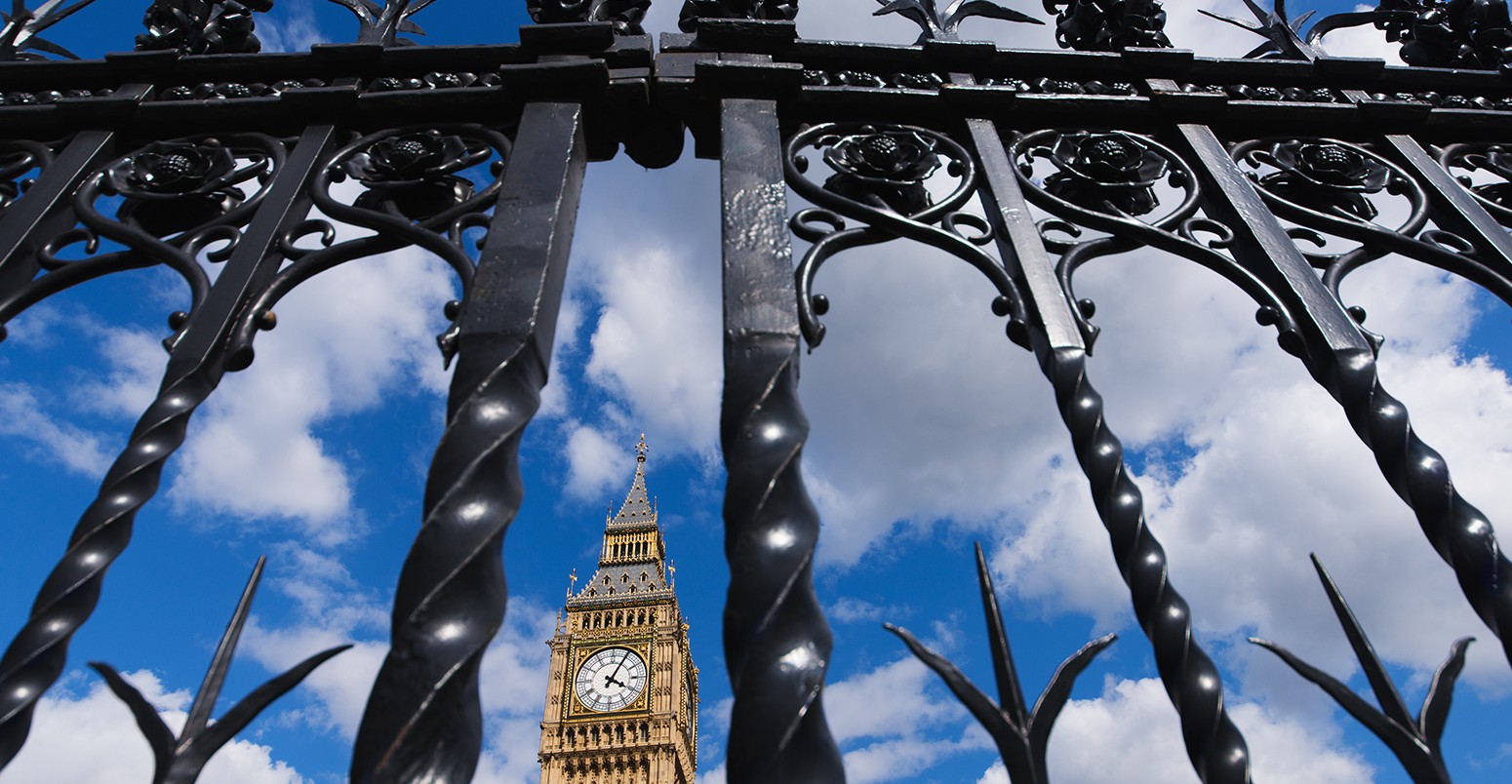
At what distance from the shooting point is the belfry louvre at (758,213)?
1.88m

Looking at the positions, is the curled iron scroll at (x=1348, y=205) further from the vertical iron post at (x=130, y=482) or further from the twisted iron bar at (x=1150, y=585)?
the vertical iron post at (x=130, y=482)

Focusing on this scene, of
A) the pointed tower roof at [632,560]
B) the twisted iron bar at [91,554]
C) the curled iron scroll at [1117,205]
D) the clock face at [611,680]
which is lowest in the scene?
the twisted iron bar at [91,554]

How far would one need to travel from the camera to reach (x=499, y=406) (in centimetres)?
219

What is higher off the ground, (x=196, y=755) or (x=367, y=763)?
(x=196, y=755)

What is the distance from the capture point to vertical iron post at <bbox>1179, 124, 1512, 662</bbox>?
220 centimetres

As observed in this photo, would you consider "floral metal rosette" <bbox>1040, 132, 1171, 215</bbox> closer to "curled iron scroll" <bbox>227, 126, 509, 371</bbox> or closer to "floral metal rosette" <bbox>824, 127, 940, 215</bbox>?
"floral metal rosette" <bbox>824, 127, 940, 215</bbox>

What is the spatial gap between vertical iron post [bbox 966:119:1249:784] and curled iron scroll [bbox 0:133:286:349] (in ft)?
7.55

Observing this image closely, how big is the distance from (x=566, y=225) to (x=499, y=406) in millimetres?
887

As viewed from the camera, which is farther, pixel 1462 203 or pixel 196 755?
pixel 1462 203

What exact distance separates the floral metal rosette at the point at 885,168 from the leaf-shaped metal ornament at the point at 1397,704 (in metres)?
1.75

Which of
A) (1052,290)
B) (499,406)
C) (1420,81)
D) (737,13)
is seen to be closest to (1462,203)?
(1420,81)

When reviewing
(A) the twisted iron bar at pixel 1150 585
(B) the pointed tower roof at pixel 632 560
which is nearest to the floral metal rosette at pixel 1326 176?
(A) the twisted iron bar at pixel 1150 585

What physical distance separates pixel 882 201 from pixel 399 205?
159 centimetres

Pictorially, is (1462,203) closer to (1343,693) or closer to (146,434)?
(1343,693)
